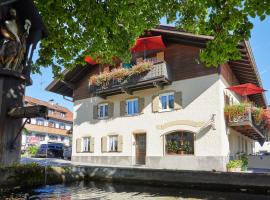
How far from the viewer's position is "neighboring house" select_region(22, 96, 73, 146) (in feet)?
164

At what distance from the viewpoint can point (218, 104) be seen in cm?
1938

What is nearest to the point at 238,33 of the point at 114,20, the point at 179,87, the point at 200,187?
the point at 114,20

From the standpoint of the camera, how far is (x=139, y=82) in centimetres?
2198

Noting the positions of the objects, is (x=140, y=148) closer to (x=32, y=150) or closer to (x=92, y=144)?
(x=92, y=144)

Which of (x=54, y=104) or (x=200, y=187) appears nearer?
(x=200, y=187)

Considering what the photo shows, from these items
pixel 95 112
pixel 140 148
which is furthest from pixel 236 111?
pixel 95 112

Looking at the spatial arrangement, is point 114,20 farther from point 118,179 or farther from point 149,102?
point 149,102

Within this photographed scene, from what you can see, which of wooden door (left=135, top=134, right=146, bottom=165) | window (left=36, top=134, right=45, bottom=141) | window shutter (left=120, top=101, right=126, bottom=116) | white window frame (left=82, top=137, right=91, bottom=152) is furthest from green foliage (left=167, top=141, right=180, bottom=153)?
window (left=36, top=134, right=45, bottom=141)

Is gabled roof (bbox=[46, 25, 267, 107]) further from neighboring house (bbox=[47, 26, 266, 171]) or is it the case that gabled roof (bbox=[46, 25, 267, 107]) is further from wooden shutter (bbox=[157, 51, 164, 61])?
wooden shutter (bbox=[157, 51, 164, 61])

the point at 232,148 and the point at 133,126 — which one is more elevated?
the point at 133,126

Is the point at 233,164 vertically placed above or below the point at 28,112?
below

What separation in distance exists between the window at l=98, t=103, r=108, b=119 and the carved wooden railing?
1.99 metres

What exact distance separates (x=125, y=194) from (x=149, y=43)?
1488 cm

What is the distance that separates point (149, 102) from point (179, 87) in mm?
2731
